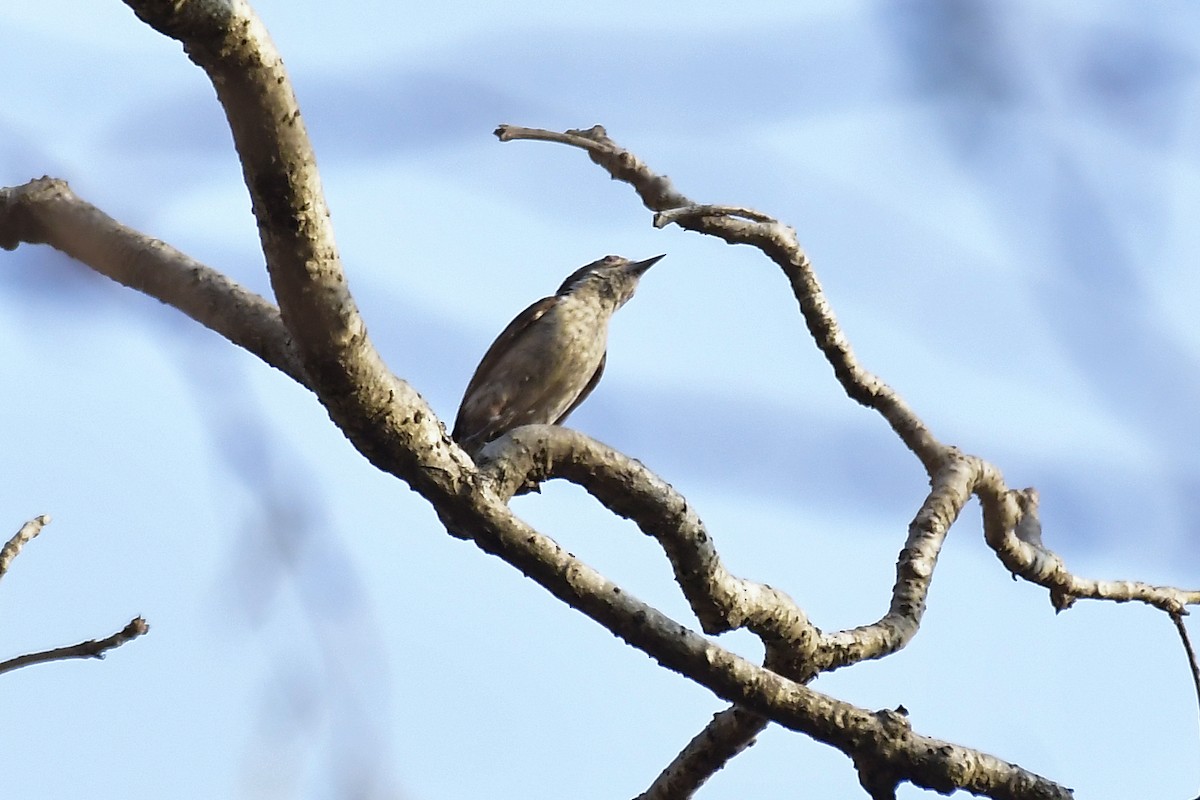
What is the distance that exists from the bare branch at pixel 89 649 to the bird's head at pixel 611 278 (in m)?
4.33

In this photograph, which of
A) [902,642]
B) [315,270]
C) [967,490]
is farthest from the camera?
[967,490]

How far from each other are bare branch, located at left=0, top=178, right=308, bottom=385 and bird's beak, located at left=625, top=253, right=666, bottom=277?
4.01 m

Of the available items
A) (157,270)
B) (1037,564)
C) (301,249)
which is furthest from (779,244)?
(301,249)

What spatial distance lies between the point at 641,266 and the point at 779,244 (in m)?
2.94

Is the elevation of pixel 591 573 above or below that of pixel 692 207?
below

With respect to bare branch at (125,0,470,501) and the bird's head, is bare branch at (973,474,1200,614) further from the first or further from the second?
the bird's head

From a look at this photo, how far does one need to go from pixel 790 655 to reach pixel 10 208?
7.27 feet

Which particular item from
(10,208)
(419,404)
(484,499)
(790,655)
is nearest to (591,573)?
(484,499)

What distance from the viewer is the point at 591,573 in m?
2.82

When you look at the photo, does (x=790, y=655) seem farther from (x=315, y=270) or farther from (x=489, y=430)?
(x=489, y=430)

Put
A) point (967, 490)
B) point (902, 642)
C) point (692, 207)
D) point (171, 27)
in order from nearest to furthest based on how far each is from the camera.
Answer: point (171, 27)
point (902, 642)
point (692, 207)
point (967, 490)

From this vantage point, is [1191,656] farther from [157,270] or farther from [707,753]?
[157,270]

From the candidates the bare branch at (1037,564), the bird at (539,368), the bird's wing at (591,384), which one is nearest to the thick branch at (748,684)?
the bare branch at (1037,564)

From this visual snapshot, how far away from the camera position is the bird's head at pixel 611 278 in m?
6.89
